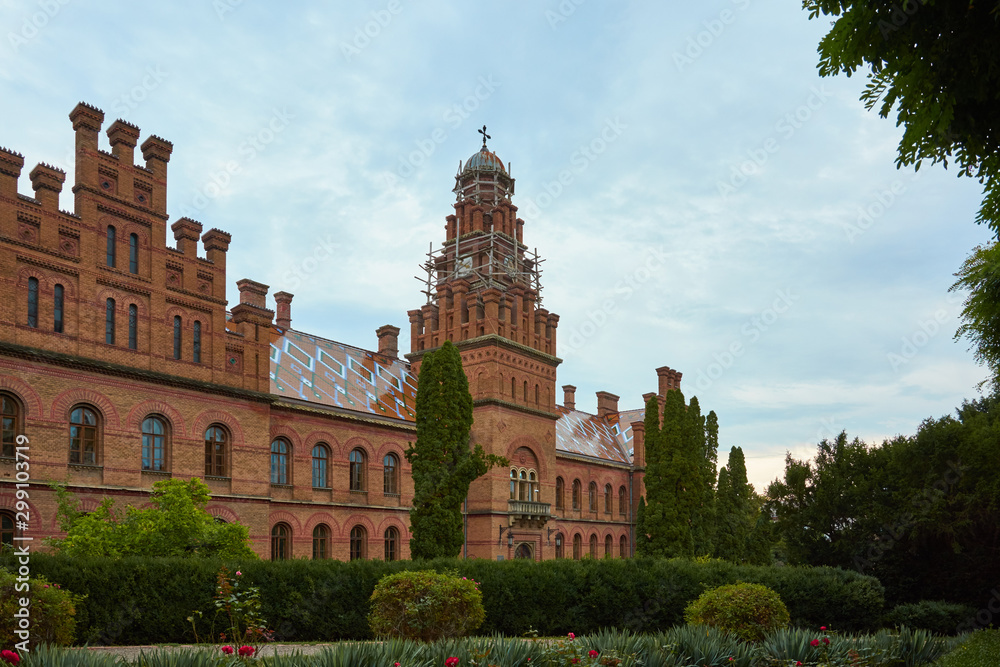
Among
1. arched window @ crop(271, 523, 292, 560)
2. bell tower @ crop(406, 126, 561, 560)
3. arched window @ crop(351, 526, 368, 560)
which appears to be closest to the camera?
arched window @ crop(271, 523, 292, 560)

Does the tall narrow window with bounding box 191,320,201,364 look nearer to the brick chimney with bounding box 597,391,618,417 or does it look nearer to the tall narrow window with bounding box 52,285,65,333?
the tall narrow window with bounding box 52,285,65,333

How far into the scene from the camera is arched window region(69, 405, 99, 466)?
24.7 metres

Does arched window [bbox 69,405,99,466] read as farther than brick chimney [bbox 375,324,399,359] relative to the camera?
No

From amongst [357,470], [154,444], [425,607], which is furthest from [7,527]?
[357,470]

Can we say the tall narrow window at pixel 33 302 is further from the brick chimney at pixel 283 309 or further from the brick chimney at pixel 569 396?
the brick chimney at pixel 569 396

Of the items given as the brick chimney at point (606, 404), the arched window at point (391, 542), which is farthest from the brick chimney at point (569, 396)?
the arched window at point (391, 542)

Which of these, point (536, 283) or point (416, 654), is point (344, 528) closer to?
point (536, 283)

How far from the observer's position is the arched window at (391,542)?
120ft

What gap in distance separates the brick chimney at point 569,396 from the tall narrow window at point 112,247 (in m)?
37.6

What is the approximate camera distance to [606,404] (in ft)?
A: 207

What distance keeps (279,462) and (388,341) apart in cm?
1431

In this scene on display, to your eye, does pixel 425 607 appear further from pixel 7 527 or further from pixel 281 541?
pixel 281 541

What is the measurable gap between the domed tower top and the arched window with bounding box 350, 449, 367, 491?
19.1 m

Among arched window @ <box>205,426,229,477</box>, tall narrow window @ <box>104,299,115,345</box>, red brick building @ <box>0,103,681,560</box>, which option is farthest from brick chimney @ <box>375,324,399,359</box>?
tall narrow window @ <box>104,299,115,345</box>
